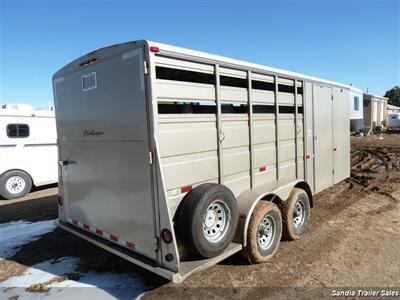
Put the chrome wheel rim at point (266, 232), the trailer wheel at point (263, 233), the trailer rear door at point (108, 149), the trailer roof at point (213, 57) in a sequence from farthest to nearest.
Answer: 1. the chrome wheel rim at point (266, 232)
2. the trailer wheel at point (263, 233)
3. the trailer rear door at point (108, 149)
4. the trailer roof at point (213, 57)

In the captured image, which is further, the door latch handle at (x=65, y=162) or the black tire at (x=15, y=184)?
the black tire at (x=15, y=184)

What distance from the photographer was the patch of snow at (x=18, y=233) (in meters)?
5.06

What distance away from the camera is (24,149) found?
9422 mm

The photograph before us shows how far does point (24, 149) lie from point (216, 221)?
7934 mm

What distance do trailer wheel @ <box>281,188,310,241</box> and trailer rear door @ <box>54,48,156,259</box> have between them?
7.33 ft

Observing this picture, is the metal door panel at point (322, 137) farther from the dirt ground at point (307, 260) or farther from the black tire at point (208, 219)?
the black tire at point (208, 219)

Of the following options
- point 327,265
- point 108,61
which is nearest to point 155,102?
point 108,61

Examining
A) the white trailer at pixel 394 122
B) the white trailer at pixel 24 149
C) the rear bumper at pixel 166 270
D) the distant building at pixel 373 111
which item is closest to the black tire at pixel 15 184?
the white trailer at pixel 24 149

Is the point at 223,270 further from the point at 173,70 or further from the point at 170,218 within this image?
the point at 173,70

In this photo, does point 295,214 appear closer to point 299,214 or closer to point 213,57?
point 299,214

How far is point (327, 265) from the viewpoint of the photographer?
13.5 ft

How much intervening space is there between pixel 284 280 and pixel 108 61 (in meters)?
3.26

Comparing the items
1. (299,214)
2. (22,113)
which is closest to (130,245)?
(299,214)

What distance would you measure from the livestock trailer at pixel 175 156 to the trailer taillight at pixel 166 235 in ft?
0.03
